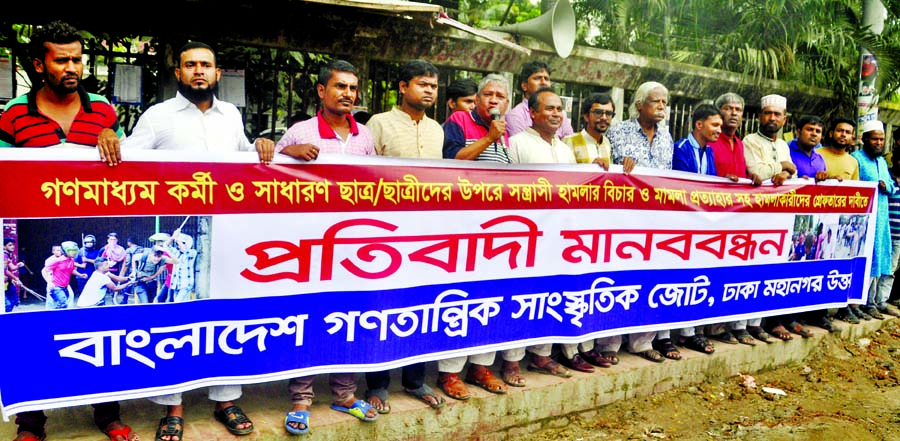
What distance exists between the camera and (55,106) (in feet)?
10.0

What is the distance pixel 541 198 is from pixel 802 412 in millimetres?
2186

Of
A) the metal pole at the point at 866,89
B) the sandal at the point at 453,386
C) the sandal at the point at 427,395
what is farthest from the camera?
the metal pole at the point at 866,89

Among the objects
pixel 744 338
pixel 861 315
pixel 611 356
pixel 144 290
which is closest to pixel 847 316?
pixel 861 315

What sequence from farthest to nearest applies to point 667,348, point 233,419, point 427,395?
1. point 667,348
2. point 427,395
3. point 233,419

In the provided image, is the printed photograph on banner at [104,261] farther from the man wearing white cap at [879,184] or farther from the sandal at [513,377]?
the man wearing white cap at [879,184]

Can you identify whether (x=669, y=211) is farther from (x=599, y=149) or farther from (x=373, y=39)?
(x=373, y=39)

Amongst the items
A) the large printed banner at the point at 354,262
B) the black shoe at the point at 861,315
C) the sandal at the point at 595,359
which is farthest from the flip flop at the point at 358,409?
the black shoe at the point at 861,315

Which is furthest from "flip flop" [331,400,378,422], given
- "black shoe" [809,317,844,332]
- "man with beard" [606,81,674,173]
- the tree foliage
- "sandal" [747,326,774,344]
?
the tree foliage

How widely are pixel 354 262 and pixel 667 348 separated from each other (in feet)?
7.89

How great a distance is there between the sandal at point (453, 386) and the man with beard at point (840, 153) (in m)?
3.68

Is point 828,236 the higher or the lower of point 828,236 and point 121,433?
the higher

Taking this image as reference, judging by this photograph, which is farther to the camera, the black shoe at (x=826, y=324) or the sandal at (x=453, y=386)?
the black shoe at (x=826, y=324)

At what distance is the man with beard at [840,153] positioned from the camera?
594 centimetres

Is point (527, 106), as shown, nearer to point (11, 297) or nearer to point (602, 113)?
point (602, 113)
